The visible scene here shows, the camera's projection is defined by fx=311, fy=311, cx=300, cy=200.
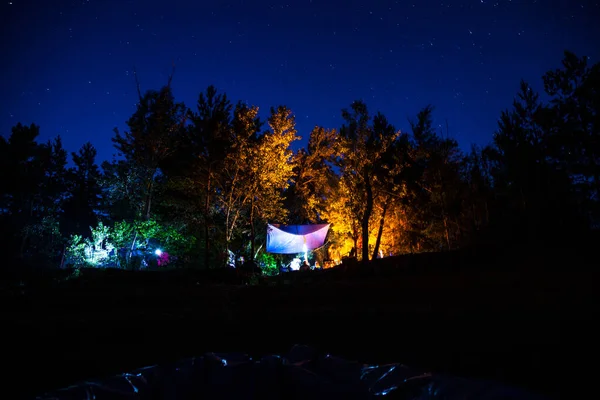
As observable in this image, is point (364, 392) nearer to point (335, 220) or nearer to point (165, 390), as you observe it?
point (165, 390)

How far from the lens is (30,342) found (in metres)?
3.46

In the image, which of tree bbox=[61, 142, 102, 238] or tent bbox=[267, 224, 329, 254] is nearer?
tent bbox=[267, 224, 329, 254]

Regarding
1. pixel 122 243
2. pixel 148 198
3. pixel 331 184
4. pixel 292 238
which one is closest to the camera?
pixel 122 243

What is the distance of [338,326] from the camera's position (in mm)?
4371

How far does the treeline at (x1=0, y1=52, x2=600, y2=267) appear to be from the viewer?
45.2ft

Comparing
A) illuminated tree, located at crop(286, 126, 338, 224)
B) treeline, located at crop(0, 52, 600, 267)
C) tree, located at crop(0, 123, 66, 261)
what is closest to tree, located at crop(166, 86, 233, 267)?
treeline, located at crop(0, 52, 600, 267)

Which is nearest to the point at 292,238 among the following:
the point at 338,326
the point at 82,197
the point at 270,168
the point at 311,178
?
the point at 270,168

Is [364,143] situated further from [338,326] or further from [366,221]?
[338,326]

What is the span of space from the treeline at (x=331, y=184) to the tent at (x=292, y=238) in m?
0.96

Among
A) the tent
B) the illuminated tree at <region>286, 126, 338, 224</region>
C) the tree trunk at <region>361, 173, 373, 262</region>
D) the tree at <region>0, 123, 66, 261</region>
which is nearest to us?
the tree trunk at <region>361, 173, 373, 262</region>

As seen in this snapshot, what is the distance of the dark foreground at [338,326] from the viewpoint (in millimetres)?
2822

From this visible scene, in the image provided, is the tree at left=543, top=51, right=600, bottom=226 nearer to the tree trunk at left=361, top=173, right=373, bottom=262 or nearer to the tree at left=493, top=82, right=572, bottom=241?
the tree at left=493, top=82, right=572, bottom=241

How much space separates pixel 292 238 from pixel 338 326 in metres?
11.3

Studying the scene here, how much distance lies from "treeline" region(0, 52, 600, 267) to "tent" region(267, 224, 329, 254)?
0.96m
